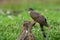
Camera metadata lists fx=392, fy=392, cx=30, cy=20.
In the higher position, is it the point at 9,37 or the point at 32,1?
the point at 9,37

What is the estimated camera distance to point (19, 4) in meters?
27.7

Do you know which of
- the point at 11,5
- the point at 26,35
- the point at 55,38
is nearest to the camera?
the point at 26,35

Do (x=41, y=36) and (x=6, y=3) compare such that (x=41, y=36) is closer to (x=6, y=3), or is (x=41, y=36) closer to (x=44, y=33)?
(x=44, y=33)

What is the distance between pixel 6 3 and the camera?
1109 inches

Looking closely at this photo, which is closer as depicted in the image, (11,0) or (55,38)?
(55,38)

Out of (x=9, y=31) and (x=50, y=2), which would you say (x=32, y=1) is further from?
(x=9, y=31)

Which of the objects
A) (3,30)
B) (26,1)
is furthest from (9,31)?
(26,1)

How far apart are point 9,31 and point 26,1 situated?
1490cm

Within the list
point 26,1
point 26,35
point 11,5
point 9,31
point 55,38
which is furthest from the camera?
point 26,1

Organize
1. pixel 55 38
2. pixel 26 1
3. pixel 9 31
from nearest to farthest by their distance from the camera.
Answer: pixel 55 38 → pixel 9 31 → pixel 26 1

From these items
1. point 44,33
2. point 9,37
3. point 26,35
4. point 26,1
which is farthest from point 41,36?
point 26,1

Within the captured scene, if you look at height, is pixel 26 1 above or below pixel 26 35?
below

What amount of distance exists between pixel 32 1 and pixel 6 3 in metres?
2.08

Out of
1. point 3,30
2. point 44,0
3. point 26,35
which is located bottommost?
point 44,0
